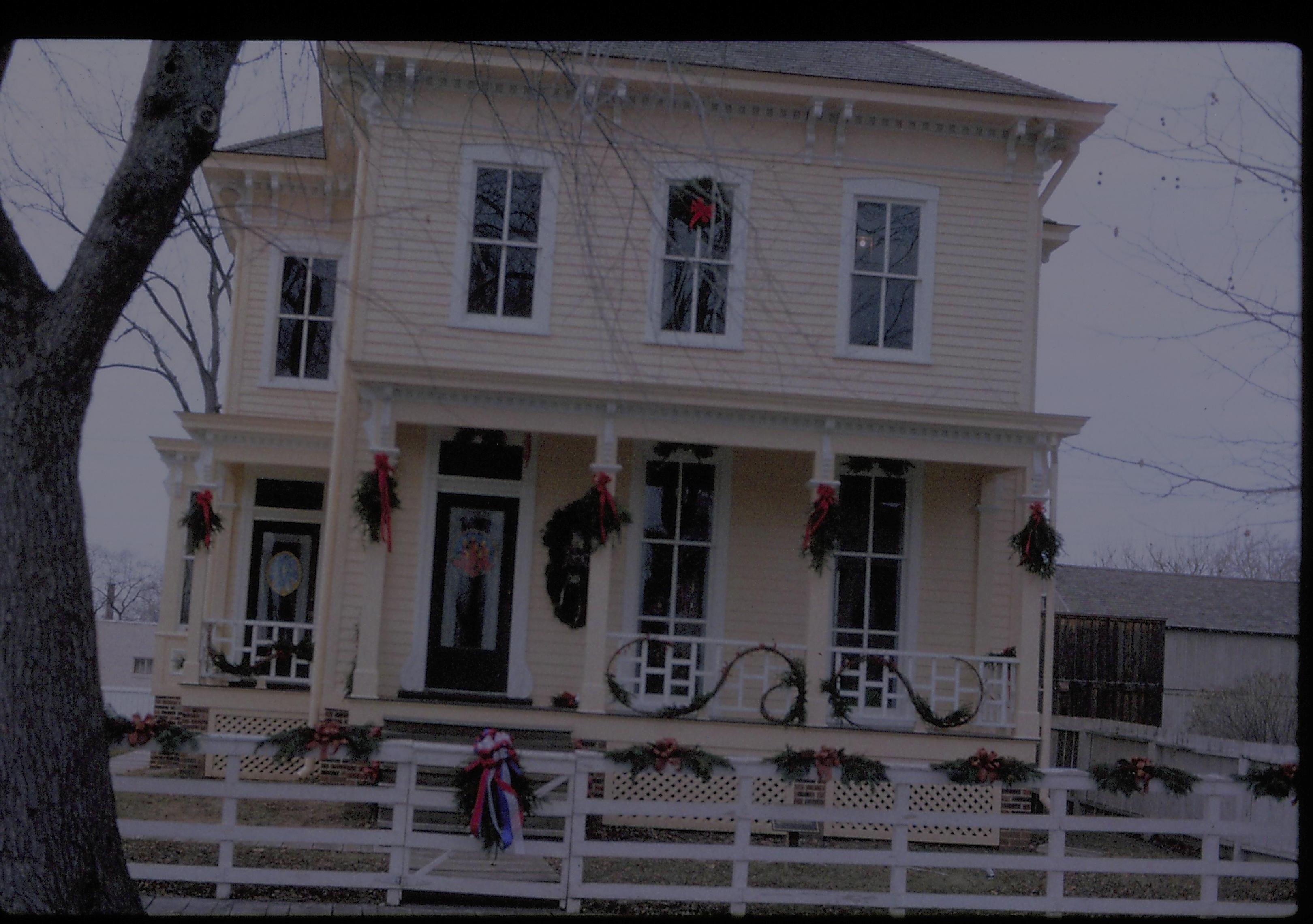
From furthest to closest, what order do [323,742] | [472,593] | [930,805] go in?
[472,593], [930,805], [323,742]

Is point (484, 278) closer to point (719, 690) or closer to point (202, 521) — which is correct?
point (202, 521)

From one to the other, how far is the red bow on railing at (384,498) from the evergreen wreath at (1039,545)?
229 inches

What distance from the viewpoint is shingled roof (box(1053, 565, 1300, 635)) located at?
23828 millimetres

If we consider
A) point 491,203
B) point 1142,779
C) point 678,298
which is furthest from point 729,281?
point 1142,779

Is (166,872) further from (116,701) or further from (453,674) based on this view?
(116,701)

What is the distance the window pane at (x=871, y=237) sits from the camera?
12.8 metres

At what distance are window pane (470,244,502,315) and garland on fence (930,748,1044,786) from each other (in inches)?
253

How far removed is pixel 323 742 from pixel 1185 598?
71.6 ft

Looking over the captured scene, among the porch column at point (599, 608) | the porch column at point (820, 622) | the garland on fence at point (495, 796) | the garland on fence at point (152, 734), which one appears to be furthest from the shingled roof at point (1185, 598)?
the garland on fence at point (152, 734)

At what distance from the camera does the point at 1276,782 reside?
852 centimetres

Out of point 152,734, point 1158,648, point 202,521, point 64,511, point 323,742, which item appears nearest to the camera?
point 64,511

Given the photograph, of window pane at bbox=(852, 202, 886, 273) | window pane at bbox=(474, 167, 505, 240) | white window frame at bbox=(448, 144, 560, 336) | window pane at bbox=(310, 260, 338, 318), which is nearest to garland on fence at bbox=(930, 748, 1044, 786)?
window pane at bbox=(852, 202, 886, 273)

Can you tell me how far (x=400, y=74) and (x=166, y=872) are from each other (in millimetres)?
7815

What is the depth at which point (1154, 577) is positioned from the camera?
89.1 feet
